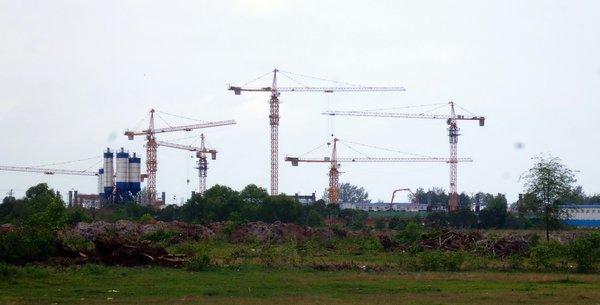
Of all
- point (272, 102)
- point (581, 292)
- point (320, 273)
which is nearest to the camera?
point (581, 292)

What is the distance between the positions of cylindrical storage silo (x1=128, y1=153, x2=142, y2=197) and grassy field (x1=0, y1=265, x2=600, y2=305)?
313ft

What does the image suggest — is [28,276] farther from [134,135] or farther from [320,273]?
[134,135]

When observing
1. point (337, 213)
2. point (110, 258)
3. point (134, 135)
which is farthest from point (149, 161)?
point (110, 258)

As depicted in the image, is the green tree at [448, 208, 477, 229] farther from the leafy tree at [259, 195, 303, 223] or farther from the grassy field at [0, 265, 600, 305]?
the grassy field at [0, 265, 600, 305]

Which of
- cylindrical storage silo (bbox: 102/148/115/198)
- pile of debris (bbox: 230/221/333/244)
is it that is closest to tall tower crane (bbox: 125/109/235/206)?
cylindrical storage silo (bbox: 102/148/115/198)

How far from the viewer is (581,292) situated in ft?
89.0

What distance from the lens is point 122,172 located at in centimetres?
12912

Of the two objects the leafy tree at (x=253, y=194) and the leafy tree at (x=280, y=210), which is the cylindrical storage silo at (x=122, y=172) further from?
the leafy tree at (x=280, y=210)

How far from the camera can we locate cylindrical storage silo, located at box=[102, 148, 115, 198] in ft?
443

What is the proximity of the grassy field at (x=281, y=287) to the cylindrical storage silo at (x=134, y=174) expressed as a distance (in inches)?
3751

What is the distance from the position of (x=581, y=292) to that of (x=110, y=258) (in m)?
18.8

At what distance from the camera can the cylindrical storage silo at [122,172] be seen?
128 meters

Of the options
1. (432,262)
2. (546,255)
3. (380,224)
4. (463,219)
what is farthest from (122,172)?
(546,255)

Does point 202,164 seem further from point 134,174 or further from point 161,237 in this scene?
point 161,237
